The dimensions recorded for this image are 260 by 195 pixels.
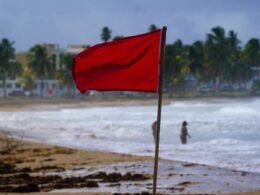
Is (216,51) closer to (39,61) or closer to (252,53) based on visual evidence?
(252,53)

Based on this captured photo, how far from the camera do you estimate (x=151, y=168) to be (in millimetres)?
14266

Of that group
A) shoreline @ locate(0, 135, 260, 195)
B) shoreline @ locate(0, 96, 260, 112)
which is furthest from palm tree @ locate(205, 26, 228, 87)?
shoreline @ locate(0, 135, 260, 195)

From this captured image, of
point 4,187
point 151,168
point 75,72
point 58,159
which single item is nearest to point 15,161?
point 58,159

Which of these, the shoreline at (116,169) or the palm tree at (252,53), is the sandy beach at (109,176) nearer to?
the shoreline at (116,169)

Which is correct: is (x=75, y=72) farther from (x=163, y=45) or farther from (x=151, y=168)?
(x=151, y=168)

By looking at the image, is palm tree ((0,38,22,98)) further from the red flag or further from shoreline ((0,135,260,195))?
the red flag

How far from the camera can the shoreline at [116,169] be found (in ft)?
37.9

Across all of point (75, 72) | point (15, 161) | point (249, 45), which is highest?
point (249, 45)

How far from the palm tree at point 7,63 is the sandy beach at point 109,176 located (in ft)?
257

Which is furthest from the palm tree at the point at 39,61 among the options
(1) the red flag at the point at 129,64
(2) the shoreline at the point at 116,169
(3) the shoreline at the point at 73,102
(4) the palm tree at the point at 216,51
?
(1) the red flag at the point at 129,64

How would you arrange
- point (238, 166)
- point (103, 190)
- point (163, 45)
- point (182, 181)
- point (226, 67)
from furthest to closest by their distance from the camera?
point (226, 67)
point (238, 166)
point (182, 181)
point (103, 190)
point (163, 45)

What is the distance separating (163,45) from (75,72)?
1.24 metres

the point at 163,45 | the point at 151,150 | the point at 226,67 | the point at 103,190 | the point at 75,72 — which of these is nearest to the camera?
the point at 163,45

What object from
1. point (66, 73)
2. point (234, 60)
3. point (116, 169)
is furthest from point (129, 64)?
point (234, 60)
